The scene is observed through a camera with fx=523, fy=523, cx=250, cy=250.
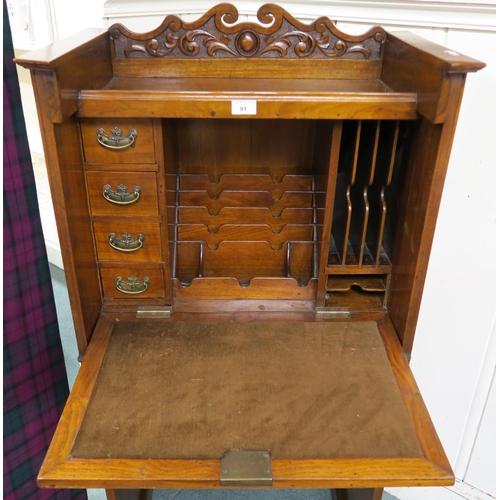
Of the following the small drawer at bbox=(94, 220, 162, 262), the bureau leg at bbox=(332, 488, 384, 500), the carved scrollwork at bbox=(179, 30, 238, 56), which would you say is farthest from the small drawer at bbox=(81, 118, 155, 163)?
the bureau leg at bbox=(332, 488, 384, 500)

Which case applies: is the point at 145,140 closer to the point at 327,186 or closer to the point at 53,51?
the point at 53,51

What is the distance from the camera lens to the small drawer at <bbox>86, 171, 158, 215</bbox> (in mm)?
1094

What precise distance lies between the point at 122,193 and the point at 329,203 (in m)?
0.44

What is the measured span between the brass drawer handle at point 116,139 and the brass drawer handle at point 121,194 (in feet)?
0.29

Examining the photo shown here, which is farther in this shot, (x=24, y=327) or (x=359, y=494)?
(x=359, y=494)

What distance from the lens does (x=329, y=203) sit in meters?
1.12

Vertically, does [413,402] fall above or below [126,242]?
below

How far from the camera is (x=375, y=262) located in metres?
1.21

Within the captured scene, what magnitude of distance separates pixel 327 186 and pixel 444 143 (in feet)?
0.82

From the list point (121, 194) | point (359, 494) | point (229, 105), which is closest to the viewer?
point (229, 105)

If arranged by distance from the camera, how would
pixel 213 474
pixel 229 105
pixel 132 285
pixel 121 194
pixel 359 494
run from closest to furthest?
pixel 213 474 < pixel 229 105 < pixel 121 194 < pixel 132 285 < pixel 359 494

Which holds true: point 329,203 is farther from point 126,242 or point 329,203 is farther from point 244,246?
point 126,242

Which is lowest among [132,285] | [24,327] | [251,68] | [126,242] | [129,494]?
[129,494]

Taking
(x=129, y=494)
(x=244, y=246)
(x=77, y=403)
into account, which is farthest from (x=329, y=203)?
(x=129, y=494)
